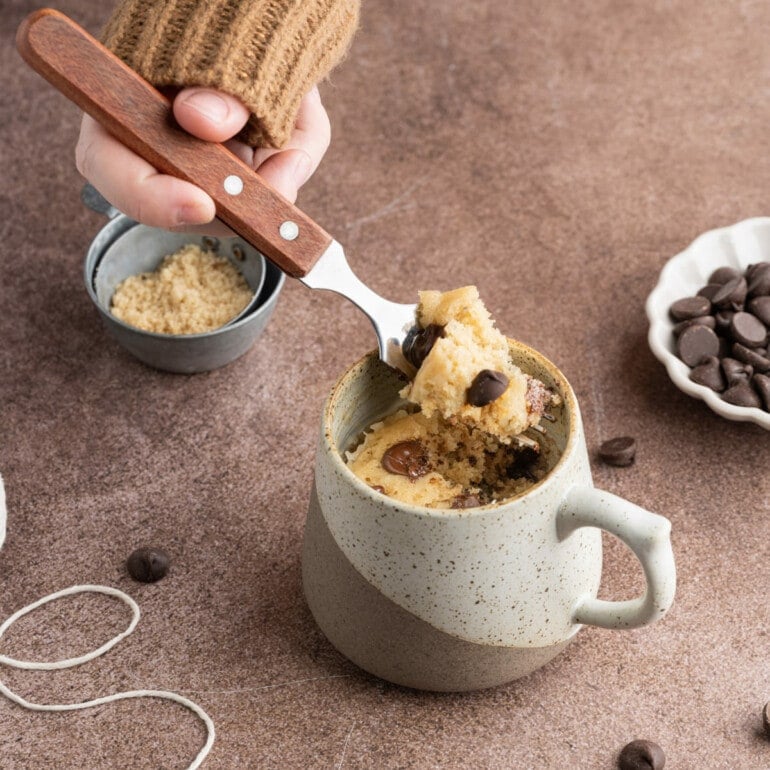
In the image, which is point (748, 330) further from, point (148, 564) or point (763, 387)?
point (148, 564)

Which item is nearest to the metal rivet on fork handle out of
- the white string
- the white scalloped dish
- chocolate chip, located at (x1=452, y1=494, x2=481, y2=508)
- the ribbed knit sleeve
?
the ribbed knit sleeve

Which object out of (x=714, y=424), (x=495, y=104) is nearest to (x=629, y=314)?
(x=714, y=424)

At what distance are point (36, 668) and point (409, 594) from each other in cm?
37

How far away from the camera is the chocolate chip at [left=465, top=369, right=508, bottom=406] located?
0.81 m

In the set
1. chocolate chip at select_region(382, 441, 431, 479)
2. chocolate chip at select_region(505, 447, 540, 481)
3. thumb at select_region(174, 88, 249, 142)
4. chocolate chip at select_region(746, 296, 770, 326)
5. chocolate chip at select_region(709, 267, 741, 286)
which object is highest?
thumb at select_region(174, 88, 249, 142)

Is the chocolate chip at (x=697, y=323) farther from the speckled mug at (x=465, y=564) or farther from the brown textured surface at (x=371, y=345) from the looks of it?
the speckled mug at (x=465, y=564)

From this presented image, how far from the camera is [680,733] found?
901 mm

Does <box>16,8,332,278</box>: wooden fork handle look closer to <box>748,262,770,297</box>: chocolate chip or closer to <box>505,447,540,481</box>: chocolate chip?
<box>505,447,540,481</box>: chocolate chip

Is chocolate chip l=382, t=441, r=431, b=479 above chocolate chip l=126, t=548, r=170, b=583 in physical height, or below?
above

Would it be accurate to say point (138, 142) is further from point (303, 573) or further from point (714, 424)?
point (714, 424)

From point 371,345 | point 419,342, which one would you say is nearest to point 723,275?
point 371,345

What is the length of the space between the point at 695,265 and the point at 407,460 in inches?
22.7

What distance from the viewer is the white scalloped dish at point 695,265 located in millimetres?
→ 1188

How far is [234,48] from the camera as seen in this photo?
879mm
